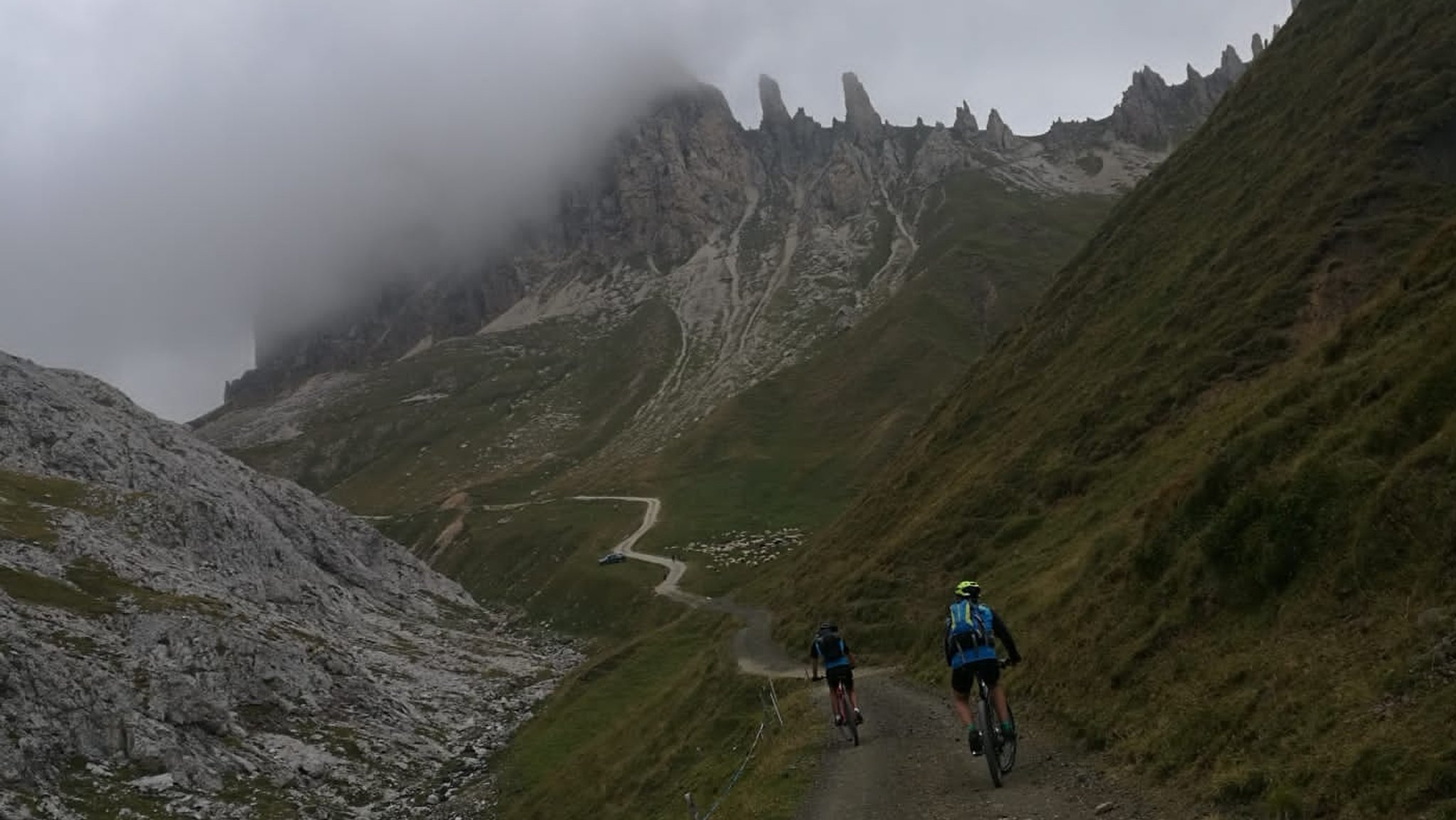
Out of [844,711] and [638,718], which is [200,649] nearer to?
[638,718]

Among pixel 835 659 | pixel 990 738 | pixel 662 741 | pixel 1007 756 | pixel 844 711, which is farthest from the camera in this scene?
pixel 662 741

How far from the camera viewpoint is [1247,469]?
20.2m

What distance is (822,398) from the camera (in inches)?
7648

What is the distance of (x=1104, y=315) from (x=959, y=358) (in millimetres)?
129594

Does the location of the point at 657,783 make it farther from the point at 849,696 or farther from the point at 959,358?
the point at 959,358

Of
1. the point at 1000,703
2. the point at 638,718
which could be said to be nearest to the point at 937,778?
the point at 1000,703

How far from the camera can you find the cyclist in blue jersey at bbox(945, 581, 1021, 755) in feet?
50.7

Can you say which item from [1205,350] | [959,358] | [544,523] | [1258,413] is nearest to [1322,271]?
[1205,350]

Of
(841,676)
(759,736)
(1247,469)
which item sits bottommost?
(759,736)

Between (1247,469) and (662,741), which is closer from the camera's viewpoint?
(1247,469)

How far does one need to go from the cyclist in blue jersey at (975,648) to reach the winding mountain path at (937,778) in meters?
1.18

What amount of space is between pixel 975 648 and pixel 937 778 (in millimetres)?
4022

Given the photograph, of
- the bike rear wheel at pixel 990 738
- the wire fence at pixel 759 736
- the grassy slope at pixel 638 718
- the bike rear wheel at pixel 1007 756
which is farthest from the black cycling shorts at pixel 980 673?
the wire fence at pixel 759 736

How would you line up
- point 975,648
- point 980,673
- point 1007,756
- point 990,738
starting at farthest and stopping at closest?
point 1007,756 → point 990,738 → point 975,648 → point 980,673
